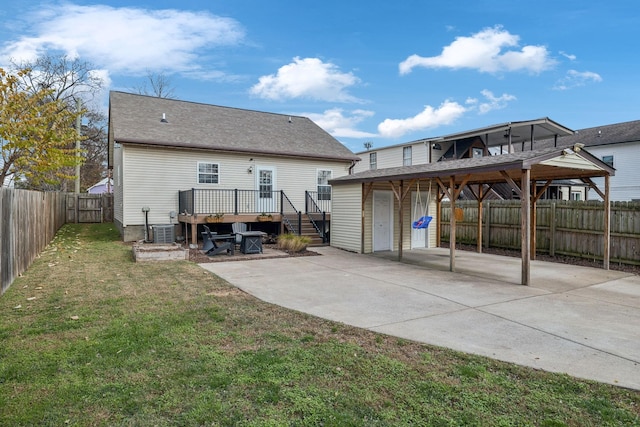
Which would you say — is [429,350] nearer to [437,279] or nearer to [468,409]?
[468,409]

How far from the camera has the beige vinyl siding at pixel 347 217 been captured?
12.3 m

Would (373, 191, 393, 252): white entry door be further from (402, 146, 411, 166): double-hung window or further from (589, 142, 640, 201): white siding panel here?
(589, 142, 640, 201): white siding panel

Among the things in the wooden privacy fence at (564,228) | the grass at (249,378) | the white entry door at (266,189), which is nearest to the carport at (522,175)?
the wooden privacy fence at (564,228)

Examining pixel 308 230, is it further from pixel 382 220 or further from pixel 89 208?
pixel 89 208

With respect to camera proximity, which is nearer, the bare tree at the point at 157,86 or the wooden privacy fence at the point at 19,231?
the wooden privacy fence at the point at 19,231

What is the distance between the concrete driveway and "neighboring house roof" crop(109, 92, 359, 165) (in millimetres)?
6340

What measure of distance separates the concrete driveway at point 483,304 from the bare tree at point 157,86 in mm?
24553

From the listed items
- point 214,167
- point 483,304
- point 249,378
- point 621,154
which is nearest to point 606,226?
point 483,304

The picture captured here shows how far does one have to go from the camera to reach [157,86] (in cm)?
2938

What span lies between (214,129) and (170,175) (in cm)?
300

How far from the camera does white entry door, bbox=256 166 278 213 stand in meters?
15.2

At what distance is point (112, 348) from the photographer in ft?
12.5

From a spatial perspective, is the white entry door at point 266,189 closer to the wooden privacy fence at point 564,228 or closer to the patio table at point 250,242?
the patio table at point 250,242

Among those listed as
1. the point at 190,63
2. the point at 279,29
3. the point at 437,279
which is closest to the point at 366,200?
the point at 437,279
